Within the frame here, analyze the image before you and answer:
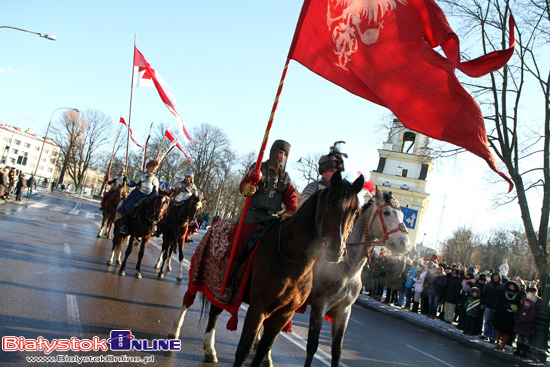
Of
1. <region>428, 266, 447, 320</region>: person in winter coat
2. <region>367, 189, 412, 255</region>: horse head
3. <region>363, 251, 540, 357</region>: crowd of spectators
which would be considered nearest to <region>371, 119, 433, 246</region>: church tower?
<region>363, 251, 540, 357</region>: crowd of spectators

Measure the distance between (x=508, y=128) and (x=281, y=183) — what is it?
671 inches

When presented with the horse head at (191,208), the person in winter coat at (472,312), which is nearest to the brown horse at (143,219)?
the horse head at (191,208)

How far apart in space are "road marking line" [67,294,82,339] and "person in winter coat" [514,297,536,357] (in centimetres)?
1182

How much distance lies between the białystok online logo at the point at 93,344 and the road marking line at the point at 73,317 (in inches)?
10.1

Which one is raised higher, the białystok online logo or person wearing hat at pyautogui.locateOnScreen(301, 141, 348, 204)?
person wearing hat at pyautogui.locateOnScreen(301, 141, 348, 204)

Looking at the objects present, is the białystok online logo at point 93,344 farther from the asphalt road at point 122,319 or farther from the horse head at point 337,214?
the horse head at point 337,214

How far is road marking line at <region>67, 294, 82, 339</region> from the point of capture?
531cm

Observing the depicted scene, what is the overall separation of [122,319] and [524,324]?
38.0ft

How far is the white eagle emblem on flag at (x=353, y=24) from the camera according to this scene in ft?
17.3

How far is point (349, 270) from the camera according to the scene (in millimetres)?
6137

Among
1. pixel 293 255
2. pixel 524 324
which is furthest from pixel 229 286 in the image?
pixel 524 324

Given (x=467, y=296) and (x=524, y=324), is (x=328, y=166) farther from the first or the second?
(x=467, y=296)

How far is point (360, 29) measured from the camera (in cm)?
530

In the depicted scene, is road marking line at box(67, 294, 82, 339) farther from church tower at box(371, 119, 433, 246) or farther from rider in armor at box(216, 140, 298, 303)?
church tower at box(371, 119, 433, 246)
